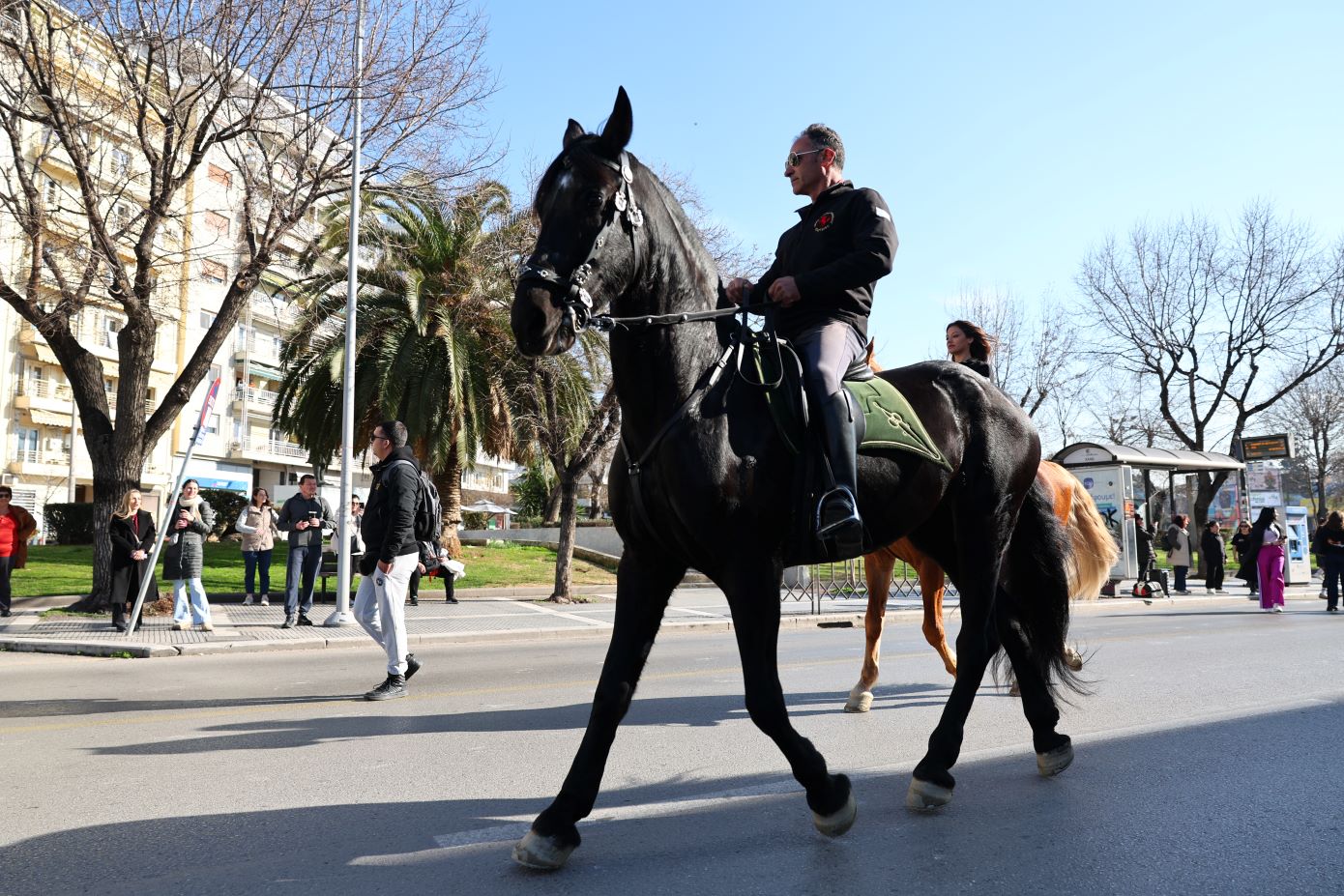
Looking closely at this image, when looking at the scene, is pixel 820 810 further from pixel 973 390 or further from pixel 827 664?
pixel 827 664

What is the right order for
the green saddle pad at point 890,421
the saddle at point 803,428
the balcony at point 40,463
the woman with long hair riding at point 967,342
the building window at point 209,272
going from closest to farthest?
the saddle at point 803,428, the green saddle pad at point 890,421, the woman with long hair riding at point 967,342, the building window at point 209,272, the balcony at point 40,463

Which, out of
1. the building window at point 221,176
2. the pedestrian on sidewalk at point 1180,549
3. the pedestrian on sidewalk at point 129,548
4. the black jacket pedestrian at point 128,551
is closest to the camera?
the pedestrian on sidewalk at point 129,548

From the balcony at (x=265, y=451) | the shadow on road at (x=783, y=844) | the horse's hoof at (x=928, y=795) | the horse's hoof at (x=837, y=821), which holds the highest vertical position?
the balcony at (x=265, y=451)

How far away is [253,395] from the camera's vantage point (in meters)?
58.6

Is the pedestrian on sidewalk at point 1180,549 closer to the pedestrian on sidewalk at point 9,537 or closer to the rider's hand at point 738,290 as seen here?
the rider's hand at point 738,290

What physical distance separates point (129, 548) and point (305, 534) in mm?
2561

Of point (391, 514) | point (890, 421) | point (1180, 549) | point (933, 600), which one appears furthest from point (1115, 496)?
point (890, 421)

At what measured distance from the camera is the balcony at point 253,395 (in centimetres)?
5717

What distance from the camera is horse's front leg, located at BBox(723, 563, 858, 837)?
130 inches

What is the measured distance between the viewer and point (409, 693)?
7.69 meters

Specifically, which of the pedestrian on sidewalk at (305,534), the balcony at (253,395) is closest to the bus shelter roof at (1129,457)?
the pedestrian on sidewalk at (305,534)

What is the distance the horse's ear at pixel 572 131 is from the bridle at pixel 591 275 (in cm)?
15

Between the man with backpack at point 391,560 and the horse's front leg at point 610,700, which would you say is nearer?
the horse's front leg at point 610,700

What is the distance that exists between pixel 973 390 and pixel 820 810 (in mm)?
2214
